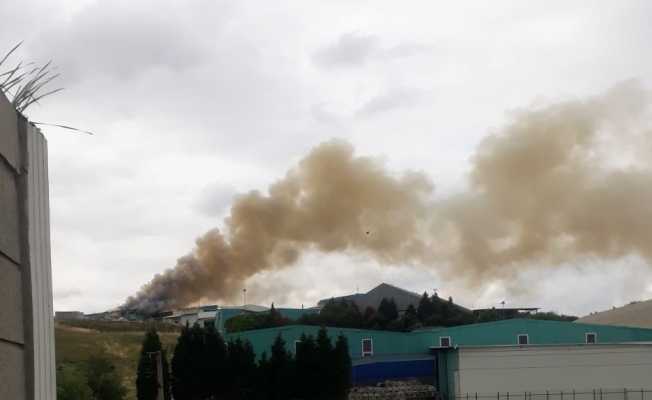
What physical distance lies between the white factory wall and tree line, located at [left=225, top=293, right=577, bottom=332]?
1531cm

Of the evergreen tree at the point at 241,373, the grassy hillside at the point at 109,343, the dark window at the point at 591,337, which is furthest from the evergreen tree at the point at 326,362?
the dark window at the point at 591,337

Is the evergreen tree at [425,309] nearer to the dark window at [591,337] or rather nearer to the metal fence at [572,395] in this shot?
the dark window at [591,337]

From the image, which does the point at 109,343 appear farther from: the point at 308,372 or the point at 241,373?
the point at 308,372

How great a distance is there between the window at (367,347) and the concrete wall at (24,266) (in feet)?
137

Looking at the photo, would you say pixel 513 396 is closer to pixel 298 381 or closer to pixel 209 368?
pixel 298 381

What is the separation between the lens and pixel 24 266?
8031mm

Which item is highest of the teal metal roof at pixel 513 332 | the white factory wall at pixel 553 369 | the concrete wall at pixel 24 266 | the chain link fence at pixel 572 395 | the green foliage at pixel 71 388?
the concrete wall at pixel 24 266

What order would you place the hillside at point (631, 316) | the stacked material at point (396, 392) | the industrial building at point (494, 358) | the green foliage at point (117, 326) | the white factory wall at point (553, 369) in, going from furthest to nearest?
the hillside at point (631, 316), the green foliage at point (117, 326), the stacked material at point (396, 392), the industrial building at point (494, 358), the white factory wall at point (553, 369)

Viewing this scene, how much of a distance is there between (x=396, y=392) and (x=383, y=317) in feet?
79.4

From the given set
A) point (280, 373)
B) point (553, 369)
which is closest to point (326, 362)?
point (280, 373)

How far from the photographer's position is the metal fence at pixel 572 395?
44.8 meters

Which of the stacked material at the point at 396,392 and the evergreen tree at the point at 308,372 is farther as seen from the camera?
the stacked material at the point at 396,392

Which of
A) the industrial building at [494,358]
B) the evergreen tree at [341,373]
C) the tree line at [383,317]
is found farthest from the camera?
the tree line at [383,317]

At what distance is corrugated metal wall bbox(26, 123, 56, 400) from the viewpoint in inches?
325
